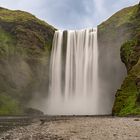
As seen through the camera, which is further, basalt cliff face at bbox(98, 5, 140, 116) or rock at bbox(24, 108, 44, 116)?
rock at bbox(24, 108, 44, 116)

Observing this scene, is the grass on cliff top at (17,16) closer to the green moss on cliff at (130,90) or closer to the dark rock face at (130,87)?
the dark rock face at (130,87)

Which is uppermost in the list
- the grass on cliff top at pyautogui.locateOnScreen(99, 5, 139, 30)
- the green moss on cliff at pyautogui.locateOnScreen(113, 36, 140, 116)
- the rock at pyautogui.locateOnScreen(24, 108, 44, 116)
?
the grass on cliff top at pyautogui.locateOnScreen(99, 5, 139, 30)

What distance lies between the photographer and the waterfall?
122 metres

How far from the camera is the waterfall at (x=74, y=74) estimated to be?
121956mm

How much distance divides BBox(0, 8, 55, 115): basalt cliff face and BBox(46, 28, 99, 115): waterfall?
5051mm

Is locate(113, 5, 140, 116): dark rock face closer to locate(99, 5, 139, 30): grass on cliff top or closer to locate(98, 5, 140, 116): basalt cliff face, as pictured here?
locate(98, 5, 140, 116): basalt cliff face

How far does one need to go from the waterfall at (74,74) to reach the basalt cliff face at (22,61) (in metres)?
5.05

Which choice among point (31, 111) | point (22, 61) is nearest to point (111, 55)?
point (22, 61)

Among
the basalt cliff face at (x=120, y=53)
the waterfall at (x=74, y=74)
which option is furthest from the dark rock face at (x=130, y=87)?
the waterfall at (x=74, y=74)

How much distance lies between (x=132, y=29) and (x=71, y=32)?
22.6 metres

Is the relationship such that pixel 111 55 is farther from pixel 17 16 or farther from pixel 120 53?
pixel 17 16

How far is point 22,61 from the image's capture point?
135750 millimetres

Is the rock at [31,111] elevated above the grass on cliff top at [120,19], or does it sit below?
below

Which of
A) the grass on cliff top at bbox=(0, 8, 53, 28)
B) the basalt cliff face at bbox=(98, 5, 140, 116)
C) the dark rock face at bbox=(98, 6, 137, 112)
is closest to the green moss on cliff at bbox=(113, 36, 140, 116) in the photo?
the basalt cliff face at bbox=(98, 5, 140, 116)
